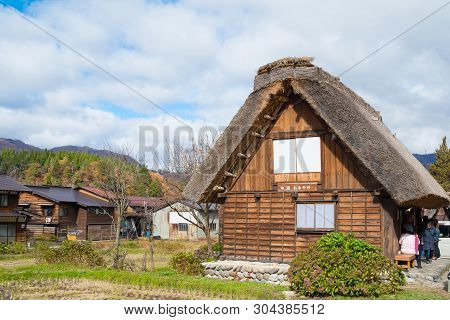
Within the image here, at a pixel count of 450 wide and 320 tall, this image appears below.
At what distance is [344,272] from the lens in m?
11.5

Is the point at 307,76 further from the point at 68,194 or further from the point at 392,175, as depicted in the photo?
the point at 68,194

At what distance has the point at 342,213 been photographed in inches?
605

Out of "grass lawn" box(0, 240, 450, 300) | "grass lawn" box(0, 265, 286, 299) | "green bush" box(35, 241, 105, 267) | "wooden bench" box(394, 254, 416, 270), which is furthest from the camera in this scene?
"green bush" box(35, 241, 105, 267)

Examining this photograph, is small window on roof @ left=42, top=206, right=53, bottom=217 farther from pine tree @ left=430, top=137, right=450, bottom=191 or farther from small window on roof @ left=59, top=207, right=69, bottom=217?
pine tree @ left=430, top=137, right=450, bottom=191

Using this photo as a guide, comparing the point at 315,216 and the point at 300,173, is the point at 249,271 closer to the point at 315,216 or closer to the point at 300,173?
the point at 315,216

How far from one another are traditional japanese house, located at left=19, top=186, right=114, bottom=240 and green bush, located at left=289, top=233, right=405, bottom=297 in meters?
34.8

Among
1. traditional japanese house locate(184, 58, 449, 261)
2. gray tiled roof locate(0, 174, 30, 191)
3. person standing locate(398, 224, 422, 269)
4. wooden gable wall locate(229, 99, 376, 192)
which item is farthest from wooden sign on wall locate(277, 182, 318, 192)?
gray tiled roof locate(0, 174, 30, 191)

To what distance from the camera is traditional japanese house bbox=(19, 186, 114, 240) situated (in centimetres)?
4547

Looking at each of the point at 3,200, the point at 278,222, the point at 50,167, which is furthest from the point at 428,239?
the point at 50,167

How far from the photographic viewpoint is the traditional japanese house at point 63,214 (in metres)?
45.5

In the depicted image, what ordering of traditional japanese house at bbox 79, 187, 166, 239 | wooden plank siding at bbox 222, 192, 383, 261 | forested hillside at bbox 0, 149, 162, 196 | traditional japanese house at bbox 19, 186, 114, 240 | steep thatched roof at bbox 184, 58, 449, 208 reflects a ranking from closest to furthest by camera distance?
steep thatched roof at bbox 184, 58, 449, 208, wooden plank siding at bbox 222, 192, 383, 261, traditional japanese house at bbox 19, 186, 114, 240, traditional japanese house at bbox 79, 187, 166, 239, forested hillside at bbox 0, 149, 162, 196

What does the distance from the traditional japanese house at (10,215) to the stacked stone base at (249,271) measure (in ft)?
89.0

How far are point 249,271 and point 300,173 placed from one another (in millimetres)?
3768
